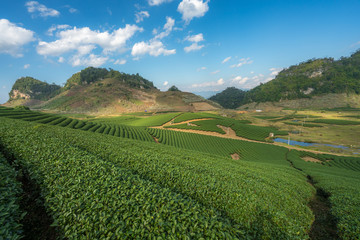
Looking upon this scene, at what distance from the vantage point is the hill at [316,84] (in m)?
146

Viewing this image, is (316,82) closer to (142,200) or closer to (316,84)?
(316,84)

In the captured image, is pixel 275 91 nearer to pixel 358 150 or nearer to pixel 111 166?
pixel 358 150

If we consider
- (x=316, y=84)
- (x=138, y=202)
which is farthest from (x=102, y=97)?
(x=316, y=84)

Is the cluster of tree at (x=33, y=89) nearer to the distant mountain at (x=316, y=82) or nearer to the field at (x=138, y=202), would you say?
the field at (x=138, y=202)

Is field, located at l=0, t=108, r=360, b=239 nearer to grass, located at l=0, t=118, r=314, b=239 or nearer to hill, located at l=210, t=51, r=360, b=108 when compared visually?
grass, located at l=0, t=118, r=314, b=239

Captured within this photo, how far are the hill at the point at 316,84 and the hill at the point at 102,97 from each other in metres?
84.8

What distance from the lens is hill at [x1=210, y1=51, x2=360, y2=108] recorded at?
146 m

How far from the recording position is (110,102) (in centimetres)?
12475

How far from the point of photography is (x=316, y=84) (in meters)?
161

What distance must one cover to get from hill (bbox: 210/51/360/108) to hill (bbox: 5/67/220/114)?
84838mm

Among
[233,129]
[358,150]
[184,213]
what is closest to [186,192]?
[184,213]

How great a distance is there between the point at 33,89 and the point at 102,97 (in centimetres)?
11955

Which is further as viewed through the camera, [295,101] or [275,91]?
[275,91]

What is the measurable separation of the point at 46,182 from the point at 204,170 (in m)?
8.15
